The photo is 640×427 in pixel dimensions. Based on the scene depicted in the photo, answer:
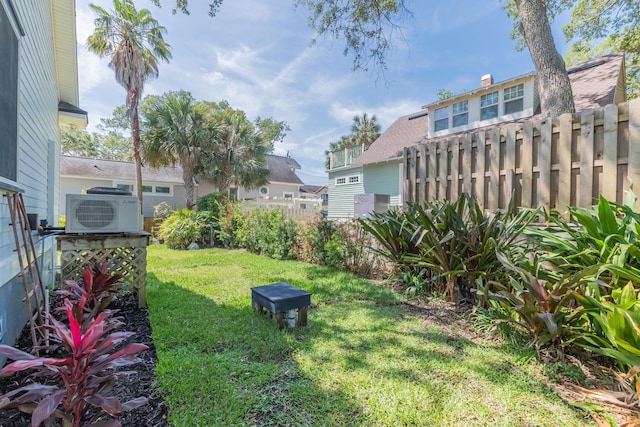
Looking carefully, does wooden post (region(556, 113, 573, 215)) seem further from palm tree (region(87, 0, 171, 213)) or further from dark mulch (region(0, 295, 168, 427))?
palm tree (region(87, 0, 171, 213))

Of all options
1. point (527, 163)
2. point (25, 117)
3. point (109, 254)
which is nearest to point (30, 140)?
point (25, 117)

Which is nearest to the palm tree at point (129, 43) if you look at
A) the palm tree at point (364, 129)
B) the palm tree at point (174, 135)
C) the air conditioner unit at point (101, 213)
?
the palm tree at point (174, 135)

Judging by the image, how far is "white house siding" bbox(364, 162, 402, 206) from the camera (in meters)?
12.8

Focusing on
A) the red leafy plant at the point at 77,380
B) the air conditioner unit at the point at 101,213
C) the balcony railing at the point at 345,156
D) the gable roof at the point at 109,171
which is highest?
the balcony railing at the point at 345,156

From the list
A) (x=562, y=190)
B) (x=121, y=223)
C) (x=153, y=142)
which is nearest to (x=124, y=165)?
(x=153, y=142)

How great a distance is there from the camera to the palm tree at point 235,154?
14.3 m

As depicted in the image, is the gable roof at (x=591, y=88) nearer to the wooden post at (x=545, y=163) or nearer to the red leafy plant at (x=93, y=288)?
the wooden post at (x=545, y=163)

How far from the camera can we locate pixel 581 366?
2256 millimetres

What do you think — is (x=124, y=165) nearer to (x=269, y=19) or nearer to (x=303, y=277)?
→ (x=269, y=19)

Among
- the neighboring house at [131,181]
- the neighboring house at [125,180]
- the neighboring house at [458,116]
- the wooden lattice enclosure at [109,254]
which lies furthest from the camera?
the neighboring house at [125,180]

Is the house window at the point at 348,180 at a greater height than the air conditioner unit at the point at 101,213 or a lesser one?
greater

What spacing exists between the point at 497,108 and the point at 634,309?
11.1 meters

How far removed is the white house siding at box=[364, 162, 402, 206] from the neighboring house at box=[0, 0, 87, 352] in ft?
35.3

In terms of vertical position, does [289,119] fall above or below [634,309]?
above
